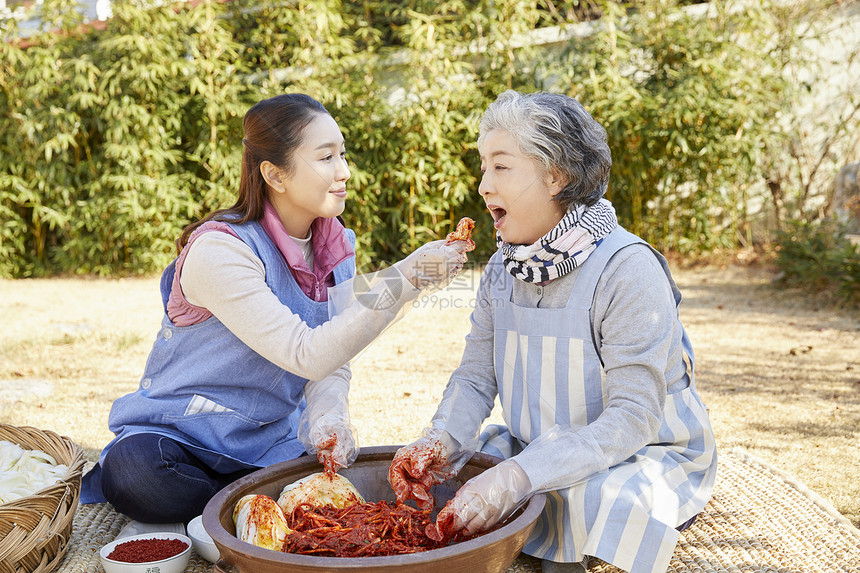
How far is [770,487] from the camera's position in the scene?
272 centimetres

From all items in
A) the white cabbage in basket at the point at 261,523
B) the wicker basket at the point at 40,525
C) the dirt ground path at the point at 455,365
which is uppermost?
the white cabbage in basket at the point at 261,523

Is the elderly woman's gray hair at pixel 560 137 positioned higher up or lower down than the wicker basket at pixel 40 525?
higher up

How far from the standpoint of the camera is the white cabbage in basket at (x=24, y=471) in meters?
2.26

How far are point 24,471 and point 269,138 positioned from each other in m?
1.30

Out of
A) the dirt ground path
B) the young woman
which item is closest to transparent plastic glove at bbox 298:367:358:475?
the young woman

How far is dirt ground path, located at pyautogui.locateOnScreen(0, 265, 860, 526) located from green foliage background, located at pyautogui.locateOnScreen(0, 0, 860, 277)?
1113mm

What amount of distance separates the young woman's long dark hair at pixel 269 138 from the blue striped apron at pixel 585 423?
816 millimetres

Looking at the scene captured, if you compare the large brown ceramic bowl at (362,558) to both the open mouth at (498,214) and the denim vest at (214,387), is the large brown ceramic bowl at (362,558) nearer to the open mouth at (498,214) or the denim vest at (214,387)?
the denim vest at (214,387)

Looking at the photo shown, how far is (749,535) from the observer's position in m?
2.37

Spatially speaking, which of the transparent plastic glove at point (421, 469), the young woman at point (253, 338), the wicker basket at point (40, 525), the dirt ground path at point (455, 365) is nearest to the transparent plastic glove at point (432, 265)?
the young woman at point (253, 338)

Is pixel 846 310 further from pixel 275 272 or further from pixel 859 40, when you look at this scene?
pixel 275 272

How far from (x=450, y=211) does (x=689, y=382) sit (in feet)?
18.4

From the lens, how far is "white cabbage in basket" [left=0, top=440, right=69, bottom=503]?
226 centimetres

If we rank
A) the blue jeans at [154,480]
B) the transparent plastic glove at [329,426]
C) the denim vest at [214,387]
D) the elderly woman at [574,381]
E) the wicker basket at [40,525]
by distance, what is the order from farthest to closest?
the denim vest at [214,387], the blue jeans at [154,480], the transparent plastic glove at [329,426], the wicker basket at [40,525], the elderly woman at [574,381]
